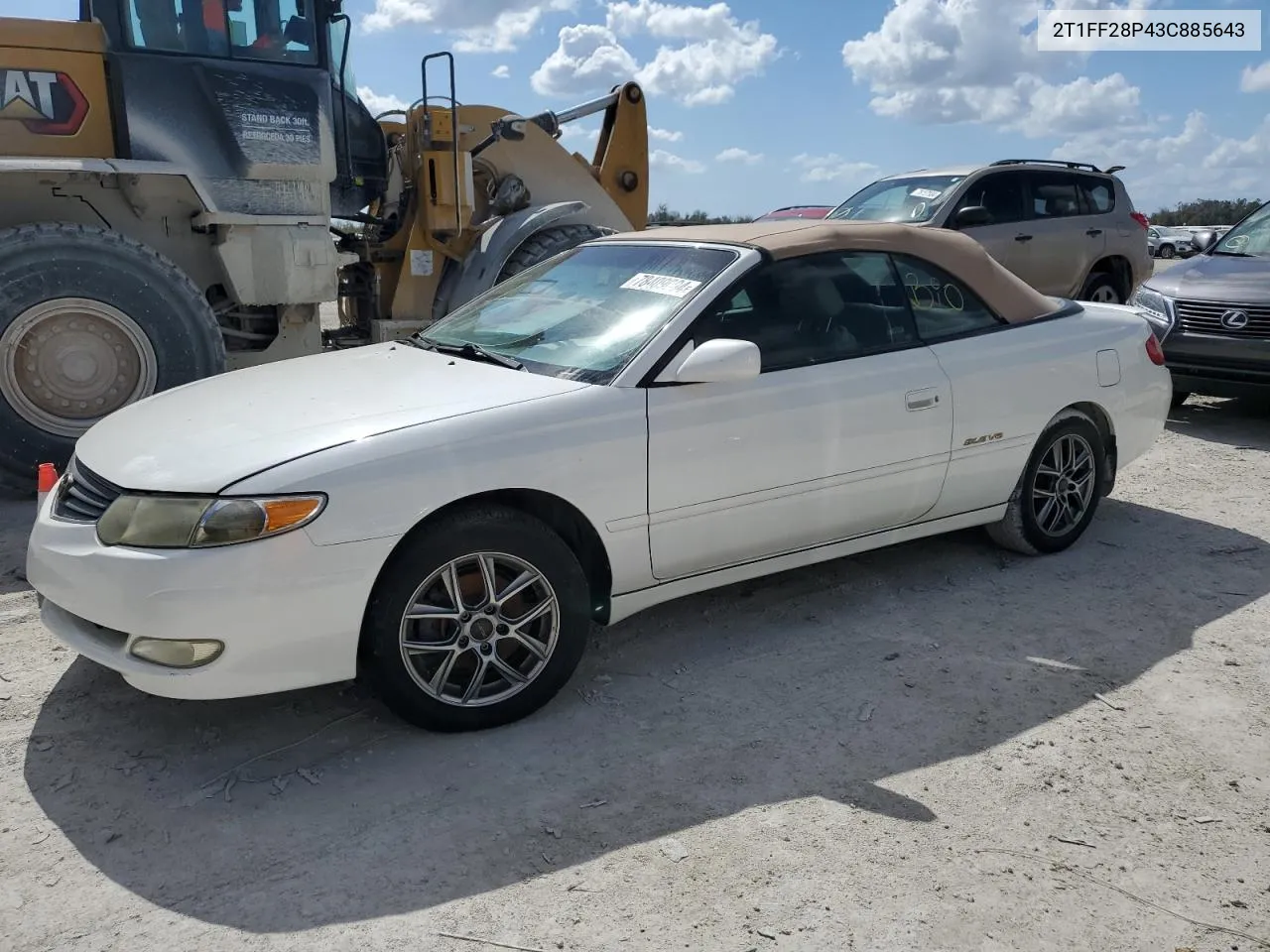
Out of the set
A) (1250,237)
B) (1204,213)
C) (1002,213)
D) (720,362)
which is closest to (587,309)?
(720,362)

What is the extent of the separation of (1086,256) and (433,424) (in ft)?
30.1

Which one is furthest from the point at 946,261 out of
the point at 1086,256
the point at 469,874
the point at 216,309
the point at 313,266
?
the point at 1086,256

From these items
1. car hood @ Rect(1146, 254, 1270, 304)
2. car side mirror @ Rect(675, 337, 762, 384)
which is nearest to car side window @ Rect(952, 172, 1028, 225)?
car hood @ Rect(1146, 254, 1270, 304)

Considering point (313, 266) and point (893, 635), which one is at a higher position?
point (313, 266)

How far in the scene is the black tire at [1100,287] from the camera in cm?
1084

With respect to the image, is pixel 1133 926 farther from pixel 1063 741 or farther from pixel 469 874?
pixel 469 874

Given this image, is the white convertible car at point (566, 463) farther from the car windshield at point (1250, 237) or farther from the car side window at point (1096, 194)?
the car side window at point (1096, 194)

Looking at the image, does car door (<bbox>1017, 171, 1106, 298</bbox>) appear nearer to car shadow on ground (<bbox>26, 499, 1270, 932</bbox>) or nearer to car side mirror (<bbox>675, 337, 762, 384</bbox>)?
car shadow on ground (<bbox>26, 499, 1270, 932</bbox>)

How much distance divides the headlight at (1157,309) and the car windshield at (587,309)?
514cm

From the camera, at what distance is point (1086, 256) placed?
1056 cm

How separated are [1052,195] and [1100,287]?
1.26 metres

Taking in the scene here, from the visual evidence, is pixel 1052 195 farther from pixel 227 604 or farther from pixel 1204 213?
pixel 1204 213

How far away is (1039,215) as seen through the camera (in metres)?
10.2

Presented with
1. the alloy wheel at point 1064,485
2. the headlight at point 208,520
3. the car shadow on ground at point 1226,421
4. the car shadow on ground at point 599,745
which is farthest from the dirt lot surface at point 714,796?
the car shadow on ground at point 1226,421
